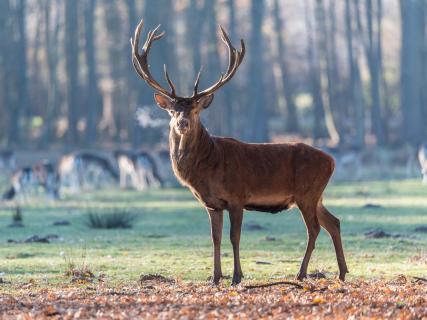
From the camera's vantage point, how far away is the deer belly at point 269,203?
1318 centimetres

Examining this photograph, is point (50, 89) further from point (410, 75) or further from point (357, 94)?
point (410, 75)

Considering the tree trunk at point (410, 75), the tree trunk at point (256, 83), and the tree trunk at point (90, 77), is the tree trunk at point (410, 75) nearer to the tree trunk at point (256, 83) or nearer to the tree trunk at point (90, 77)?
the tree trunk at point (256, 83)

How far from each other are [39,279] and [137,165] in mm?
28533

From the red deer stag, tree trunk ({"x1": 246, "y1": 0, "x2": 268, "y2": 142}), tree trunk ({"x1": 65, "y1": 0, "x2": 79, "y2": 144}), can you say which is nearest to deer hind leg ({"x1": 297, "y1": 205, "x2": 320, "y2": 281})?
the red deer stag

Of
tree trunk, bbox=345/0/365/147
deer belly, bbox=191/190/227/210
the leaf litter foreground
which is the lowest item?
tree trunk, bbox=345/0/365/147

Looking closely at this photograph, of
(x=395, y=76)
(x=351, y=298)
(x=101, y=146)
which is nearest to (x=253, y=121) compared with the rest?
(x=101, y=146)

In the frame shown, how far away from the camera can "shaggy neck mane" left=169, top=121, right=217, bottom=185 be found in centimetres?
1291

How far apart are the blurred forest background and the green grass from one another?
28.2m

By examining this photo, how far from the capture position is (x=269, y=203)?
1329cm

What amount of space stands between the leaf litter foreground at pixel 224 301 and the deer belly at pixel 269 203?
104 centimetres

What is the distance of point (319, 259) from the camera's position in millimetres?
16469

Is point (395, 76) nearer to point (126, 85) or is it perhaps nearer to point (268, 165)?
point (126, 85)

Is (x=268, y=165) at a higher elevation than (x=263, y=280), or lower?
higher

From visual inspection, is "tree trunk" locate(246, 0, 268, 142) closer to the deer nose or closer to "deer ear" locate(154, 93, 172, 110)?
"deer ear" locate(154, 93, 172, 110)
